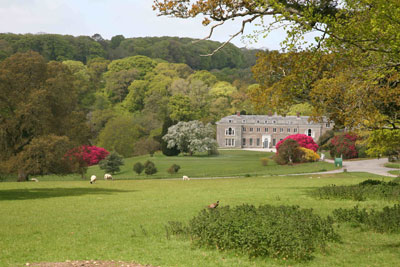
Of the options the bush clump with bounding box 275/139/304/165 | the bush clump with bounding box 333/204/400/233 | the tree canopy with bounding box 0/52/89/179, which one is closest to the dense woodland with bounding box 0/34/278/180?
the tree canopy with bounding box 0/52/89/179

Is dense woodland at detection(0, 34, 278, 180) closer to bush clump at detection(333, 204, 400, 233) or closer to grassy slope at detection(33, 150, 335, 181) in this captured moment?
grassy slope at detection(33, 150, 335, 181)

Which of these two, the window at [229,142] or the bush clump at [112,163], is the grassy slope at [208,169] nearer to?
the bush clump at [112,163]

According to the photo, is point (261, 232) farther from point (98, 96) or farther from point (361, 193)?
point (98, 96)

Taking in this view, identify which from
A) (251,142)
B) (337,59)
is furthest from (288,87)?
(251,142)

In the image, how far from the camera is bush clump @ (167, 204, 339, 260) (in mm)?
9508

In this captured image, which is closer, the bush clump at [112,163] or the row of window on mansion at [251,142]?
the bush clump at [112,163]

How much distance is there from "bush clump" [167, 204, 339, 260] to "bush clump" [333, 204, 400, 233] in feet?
4.68

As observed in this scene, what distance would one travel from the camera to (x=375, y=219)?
12.3 m

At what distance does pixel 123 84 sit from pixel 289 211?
343 feet

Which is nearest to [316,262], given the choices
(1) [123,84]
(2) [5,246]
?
(2) [5,246]

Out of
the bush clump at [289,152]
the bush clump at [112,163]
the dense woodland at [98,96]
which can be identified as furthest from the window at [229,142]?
the bush clump at [112,163]

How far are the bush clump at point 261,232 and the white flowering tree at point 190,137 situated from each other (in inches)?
2309

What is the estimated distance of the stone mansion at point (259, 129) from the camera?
94500mm

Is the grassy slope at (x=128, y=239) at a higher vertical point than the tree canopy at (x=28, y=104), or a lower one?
lower
